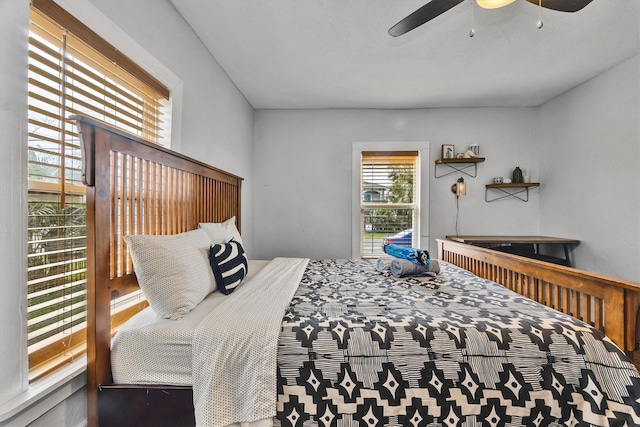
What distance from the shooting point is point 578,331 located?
42.6 inches

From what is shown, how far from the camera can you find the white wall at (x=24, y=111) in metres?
0.82

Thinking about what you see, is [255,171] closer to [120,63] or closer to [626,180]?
[120,63]

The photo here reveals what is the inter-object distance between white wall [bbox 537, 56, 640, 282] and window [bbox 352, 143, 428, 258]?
1517mm

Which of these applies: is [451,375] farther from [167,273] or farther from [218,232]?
[218,232]

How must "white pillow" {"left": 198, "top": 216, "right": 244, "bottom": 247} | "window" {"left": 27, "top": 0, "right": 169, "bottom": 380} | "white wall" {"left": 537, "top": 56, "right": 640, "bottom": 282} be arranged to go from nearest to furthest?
"window" {"left": 27, "top": 0, "right": 169, "bottom": 380}
"white pillow" {"left": 198, "top": 216, "right": 244, "bottom": 247}
"white wall" {"left": 537, "top": 56, "right": 640, "bottom": 282}

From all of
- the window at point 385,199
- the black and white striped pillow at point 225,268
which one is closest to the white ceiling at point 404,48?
the window at point 385,199

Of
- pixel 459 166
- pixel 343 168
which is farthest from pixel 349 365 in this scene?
pixel 459 166

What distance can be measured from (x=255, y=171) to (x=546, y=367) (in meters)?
3.20

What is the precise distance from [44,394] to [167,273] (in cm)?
51

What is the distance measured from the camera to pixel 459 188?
3227 millimetres

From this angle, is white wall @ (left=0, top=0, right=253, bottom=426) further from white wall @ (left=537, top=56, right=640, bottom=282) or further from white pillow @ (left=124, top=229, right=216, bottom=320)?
white wall @ (left=537, top=56, right=640, bottom=282)

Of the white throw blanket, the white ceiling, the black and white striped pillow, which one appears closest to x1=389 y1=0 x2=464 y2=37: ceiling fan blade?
the white ceiling

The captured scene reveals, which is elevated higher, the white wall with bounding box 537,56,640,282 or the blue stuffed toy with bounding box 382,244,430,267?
the white wall with bounding box 537,56,640,282

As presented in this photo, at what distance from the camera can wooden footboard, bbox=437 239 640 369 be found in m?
1.06
